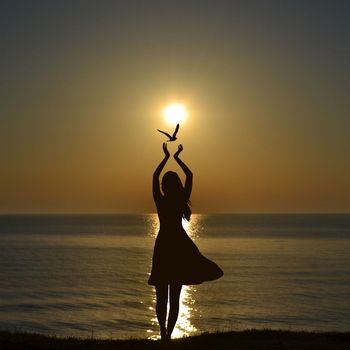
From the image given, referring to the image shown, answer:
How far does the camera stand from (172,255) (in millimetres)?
13648

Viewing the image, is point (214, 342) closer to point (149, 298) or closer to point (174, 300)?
point (174, 300)

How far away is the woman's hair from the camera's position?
13.7 meters

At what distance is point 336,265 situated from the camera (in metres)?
77.7

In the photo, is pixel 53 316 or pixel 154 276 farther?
pixel 53 316

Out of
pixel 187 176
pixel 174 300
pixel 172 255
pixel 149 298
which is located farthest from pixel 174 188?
pixel 149 298

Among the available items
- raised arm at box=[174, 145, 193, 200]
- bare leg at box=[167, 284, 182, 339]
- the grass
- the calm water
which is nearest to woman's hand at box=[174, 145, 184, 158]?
raised arm at box=[174, 145, 193, 200]

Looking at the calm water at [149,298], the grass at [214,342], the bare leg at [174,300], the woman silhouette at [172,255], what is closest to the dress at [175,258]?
the woman silhouette at [172,255]

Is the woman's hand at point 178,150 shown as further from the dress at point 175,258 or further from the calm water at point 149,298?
the calm water at point 149,298

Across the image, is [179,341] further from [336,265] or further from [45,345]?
[336,265]

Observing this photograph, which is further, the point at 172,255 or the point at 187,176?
the point at 187,176

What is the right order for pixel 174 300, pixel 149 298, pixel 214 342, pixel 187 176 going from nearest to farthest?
pixel 174 300 < pixel 187 176 < pixel 214 342 < pixel 149 298

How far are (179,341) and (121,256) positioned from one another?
277ft

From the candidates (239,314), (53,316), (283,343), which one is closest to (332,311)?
(239,314)

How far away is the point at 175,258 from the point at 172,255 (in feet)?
0.29
